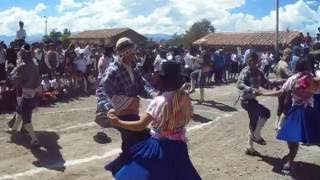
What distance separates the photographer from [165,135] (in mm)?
4742

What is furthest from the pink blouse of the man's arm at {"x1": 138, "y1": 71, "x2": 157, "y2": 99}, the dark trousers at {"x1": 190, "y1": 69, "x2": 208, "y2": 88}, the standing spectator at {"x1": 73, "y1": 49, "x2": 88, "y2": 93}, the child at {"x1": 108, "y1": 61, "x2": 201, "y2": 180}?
the standing spectator at {"x1": 73, "y1": 49, "x2": 88, "y2": 93}

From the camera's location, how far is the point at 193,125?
1136 cm

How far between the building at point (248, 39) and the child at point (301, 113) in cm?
3719

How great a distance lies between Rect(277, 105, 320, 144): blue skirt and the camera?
7.20 metres

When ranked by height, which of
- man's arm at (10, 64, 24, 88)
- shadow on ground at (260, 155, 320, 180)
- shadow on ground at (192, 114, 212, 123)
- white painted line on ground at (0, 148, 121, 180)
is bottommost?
shadow on ground at (260, 155, 320, 180)

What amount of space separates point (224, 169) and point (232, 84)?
13665mm

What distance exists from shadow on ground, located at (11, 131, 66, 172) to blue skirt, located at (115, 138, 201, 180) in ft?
10.2

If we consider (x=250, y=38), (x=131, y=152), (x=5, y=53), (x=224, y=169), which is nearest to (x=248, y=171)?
(x=224, y=169)

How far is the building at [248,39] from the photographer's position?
1848 inches

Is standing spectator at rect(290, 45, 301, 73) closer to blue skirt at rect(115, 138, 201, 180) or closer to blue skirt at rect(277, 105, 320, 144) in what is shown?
blue skirt at rect(277, 105, 320, 144)

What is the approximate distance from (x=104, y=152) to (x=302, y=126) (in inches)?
138

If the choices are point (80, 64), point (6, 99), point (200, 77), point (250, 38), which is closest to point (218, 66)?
point (200, 77)

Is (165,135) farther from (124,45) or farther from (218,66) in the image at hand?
(218,66)

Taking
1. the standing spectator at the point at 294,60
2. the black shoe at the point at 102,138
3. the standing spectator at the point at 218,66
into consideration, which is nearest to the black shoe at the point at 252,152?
the standing spectator at the point at 294,60
